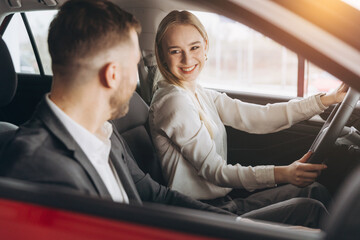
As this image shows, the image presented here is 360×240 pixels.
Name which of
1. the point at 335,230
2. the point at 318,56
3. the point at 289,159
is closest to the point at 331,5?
the point at 318,56

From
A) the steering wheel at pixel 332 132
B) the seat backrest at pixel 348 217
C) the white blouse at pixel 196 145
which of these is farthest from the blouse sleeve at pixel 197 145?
the seat backrest at pixel 348 217

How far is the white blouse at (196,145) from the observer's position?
1960 millimetres

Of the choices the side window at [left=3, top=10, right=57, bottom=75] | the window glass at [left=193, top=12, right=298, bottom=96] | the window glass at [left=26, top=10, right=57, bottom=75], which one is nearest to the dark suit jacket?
the window glass at [left=26, top=10, right=57, bottom=75]

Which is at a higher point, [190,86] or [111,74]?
[111,74]

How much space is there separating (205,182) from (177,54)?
2.00 feet

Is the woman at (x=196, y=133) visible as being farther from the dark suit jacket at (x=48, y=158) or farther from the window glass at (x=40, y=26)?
the window glass at (x=40, y=26)

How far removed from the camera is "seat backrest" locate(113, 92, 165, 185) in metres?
2.21

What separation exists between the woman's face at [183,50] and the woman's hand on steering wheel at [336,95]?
622 mm

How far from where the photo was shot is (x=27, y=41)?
387 cm

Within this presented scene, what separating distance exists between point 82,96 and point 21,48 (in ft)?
9.75

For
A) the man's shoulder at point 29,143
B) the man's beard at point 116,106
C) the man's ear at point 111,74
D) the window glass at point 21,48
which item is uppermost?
the man's ear at point 111,74

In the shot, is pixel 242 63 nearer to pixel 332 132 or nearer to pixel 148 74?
pixel 148 74

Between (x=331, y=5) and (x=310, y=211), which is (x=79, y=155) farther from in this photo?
(x=310, y=211)

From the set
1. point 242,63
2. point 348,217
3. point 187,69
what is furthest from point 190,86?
point 242,63
